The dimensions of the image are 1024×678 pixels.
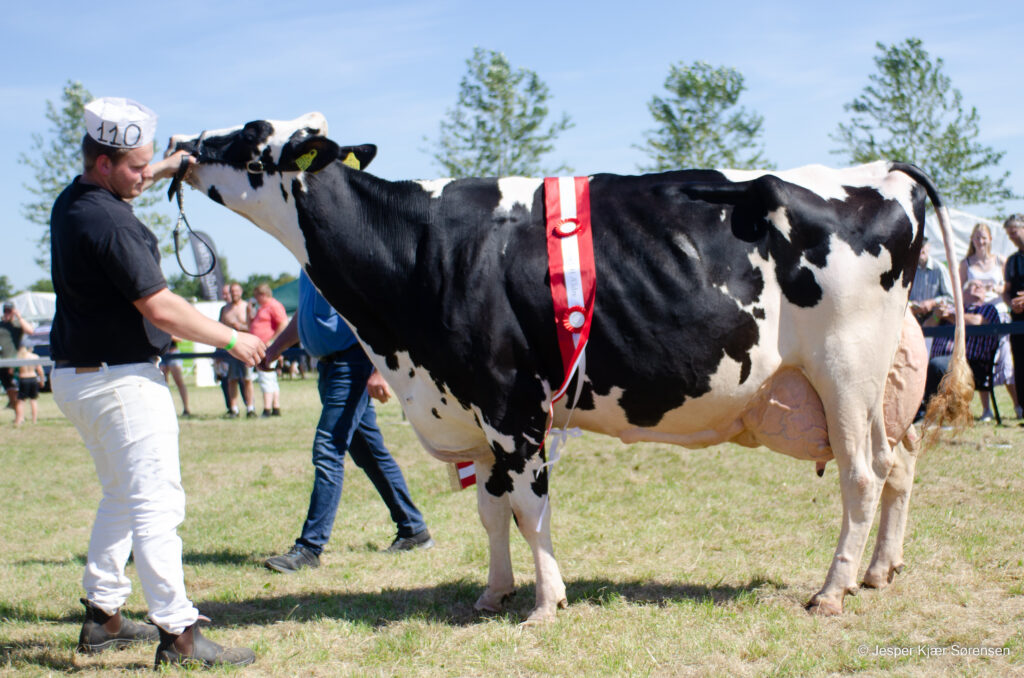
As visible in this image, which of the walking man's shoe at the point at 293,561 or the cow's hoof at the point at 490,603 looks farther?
the walking man's shoe at the point at 293,561

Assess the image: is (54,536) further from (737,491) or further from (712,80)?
(712,80)

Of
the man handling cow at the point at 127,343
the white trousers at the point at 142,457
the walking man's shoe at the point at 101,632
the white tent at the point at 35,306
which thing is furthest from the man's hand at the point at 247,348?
the white tent at the point at 35,306

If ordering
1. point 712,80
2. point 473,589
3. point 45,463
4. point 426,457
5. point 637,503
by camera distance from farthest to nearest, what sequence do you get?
point 712,80 → point 45,463 → point 426,457 → point 637,503 → point 473,589

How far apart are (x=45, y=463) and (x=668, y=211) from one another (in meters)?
8.66

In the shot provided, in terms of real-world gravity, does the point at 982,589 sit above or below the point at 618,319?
below

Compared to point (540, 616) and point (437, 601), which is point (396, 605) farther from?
point (540, 616)

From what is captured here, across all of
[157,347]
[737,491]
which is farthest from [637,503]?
[157,347]

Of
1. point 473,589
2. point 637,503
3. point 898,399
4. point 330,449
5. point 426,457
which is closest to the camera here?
point 898,399

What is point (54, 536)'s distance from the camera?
22.1 ft

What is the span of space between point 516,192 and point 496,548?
176cm

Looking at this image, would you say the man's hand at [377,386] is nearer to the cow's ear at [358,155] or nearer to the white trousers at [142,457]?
the cow's ear at [358,155]

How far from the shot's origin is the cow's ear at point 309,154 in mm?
4164

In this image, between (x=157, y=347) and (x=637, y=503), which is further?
(x=637, y=503)

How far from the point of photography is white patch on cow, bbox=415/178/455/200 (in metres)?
4.39
